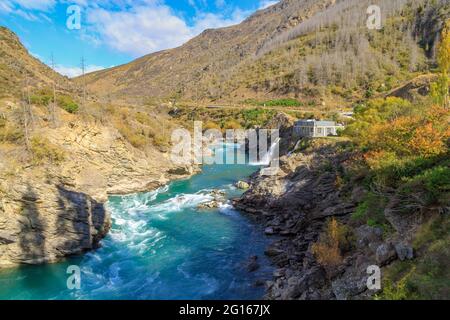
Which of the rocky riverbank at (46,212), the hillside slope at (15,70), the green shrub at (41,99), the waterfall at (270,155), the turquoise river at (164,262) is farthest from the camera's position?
the waterfall at (270,155)

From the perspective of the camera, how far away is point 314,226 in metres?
22.2

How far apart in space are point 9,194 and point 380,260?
775 inches

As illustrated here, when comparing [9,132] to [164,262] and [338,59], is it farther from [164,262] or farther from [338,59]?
[338,59]

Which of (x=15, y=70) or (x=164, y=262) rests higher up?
(x=15, y=70)

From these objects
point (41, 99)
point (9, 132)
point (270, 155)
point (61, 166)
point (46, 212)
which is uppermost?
point (41, 99)

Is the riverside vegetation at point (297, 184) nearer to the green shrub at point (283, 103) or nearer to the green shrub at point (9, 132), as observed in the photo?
the green shrub at point (9, 132)

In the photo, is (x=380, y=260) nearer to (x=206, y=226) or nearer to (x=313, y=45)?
(x=206, y=226)

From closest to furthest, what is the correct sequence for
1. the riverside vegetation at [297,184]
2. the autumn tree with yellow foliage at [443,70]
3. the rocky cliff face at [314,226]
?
the riverside vegetation at [297,184] → the rocky cliff face at [314,226] → the autumn tree with yellow foliage at [443,70]

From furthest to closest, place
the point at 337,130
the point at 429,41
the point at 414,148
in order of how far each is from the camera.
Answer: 1. the point at 429,41
2. the point at 337,130
3. the point at 414,148

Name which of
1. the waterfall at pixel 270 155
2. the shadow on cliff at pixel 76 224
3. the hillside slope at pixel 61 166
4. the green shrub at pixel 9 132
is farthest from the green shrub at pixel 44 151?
the waterfall at pixel 270 155

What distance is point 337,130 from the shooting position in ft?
136

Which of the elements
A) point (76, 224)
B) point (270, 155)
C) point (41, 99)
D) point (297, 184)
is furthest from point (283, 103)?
point (76, 224)

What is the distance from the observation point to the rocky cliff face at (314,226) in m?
13.5
